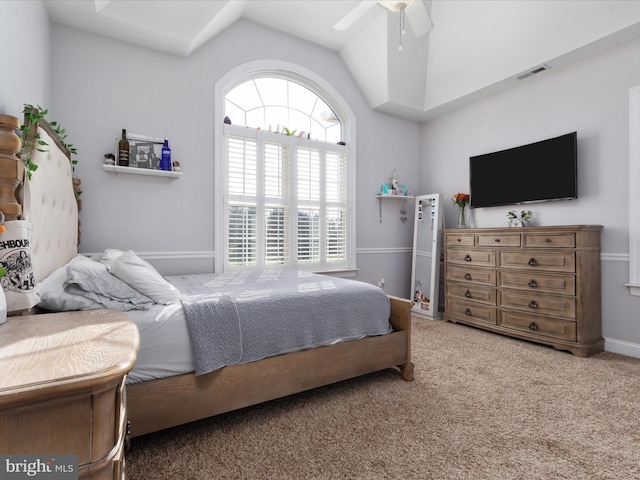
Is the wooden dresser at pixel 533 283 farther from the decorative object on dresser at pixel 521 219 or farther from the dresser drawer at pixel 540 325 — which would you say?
the decorative object on dresser at pixel 521 219

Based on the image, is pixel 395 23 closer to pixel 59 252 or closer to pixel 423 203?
pixel 423 203

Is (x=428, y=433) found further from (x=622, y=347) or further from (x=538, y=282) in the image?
(x=622, y=347)

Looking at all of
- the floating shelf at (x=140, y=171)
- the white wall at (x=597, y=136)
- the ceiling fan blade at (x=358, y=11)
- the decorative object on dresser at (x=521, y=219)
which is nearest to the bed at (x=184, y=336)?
the floating shelf at (x=140, y=171)

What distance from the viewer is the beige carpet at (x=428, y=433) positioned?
1.49m

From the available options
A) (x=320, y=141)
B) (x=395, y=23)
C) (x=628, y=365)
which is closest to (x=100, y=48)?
(x=320, y=141)

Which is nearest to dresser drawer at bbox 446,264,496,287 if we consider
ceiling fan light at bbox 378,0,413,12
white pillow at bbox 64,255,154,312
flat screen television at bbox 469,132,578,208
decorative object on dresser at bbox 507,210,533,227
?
decorative object on dresser at bbox 507,210,533,227

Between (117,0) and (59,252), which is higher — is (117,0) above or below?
above

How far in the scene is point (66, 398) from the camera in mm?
650

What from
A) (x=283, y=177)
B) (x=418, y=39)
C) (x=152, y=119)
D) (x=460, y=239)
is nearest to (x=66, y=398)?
(x=152, y=119)

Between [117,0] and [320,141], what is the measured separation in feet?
7.36

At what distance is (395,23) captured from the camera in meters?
3.61

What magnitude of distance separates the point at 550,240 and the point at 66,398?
3.60 metres

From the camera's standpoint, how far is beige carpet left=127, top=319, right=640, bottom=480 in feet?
4.89

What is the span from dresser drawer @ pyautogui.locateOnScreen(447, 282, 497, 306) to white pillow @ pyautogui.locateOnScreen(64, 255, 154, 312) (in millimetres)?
3275
